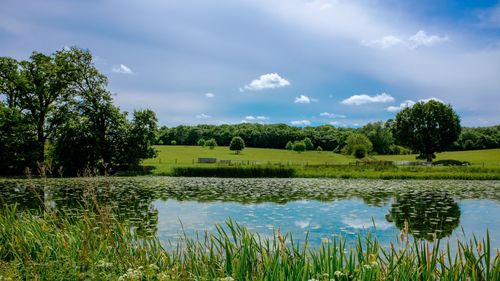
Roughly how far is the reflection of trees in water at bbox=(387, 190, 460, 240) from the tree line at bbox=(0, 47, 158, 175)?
32808 millimetres

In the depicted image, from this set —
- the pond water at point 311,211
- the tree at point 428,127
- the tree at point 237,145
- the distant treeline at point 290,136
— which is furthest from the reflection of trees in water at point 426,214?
the distant treeline at point 290,136

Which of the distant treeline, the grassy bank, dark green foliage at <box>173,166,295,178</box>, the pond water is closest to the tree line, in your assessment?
dark green foliage at <box>173,166,295,178</box>

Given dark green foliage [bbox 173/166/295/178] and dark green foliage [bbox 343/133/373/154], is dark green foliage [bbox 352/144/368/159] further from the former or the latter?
dark green foliage [bbox 173/166/295/178]

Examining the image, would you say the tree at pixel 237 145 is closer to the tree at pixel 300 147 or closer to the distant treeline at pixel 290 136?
the tree at pixel 300 147

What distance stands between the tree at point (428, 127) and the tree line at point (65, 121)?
134 ft

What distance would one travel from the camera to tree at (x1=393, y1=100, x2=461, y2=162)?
6200 centimetres

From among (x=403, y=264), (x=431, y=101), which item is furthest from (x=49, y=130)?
(x=431, y=101)

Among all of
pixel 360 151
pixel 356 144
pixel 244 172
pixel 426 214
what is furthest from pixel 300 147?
pixel 426 214

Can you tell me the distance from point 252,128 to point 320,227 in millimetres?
91422

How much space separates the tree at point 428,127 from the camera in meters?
62.0

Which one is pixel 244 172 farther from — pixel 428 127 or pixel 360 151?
pixel 360 151

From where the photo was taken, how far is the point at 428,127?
207ft

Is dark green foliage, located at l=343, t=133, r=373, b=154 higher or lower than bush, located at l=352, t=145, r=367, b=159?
higher

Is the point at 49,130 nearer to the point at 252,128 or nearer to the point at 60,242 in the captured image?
the point at 60,242
